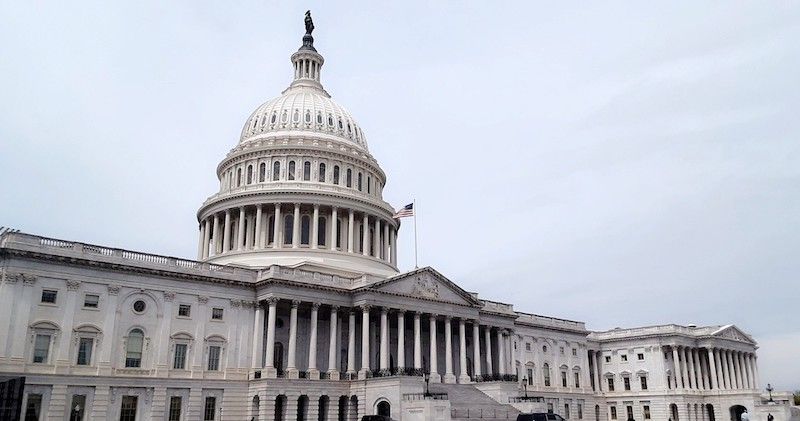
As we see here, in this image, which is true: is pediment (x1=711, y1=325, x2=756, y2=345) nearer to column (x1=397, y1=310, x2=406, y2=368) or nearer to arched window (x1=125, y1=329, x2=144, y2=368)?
column (x1=397, y1=310, x2=406, y2=368)

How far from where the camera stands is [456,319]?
70.7 meters

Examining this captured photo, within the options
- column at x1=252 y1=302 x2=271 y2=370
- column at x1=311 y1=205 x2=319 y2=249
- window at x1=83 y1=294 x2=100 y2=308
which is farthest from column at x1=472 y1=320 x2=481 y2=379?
window at x1=83 y1=294 x2=100 y2=308

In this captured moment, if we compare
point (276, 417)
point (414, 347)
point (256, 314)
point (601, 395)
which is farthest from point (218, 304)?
point (601, 395)

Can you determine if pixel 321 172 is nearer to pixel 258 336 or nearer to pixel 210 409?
pixel 258 336

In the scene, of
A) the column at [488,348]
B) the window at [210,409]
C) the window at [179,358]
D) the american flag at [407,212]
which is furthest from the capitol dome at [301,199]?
the window at [210,409]

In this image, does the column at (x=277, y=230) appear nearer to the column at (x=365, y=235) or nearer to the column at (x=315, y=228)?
the column at (x=315, y=228)

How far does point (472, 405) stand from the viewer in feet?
196

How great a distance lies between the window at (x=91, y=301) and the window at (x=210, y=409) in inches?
469

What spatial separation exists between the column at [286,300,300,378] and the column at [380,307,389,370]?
7.85m

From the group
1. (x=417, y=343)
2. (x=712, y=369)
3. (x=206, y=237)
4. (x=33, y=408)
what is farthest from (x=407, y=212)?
(x=712, y=369)

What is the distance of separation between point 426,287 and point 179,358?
80.0ft

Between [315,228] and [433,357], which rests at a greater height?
[315,228]

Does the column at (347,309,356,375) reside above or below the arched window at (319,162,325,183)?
below

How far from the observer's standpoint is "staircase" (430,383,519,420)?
188 ft
